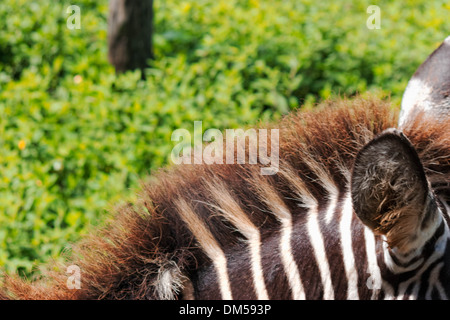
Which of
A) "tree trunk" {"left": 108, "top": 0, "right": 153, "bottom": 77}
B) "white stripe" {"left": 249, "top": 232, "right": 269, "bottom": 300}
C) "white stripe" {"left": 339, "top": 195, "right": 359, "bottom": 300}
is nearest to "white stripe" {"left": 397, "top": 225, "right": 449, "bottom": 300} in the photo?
"white stripe" {"left": 339, "top": 195, "right": 359, "bottom": 300}

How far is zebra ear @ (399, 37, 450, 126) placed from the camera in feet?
5.21

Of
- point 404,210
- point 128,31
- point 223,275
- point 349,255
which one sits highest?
point 128,31

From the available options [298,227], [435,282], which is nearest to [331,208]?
[298,227]

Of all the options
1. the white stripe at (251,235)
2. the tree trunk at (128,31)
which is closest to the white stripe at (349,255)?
the white stripe at (251,235)

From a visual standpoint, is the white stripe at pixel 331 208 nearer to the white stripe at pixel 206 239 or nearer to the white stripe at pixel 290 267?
the white stripe at pixel 290 267

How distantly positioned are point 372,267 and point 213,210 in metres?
0.52

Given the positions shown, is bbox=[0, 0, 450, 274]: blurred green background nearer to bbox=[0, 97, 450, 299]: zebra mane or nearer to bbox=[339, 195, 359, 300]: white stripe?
bbox=[0, 97, 450, 299]: zebra mane

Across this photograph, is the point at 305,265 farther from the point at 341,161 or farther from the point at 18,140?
the point at 18,140

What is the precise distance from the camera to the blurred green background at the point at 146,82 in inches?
151

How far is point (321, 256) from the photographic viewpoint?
4.50 feet

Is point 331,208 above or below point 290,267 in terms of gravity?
above

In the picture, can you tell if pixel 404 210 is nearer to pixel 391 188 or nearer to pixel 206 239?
pixel 391 188
